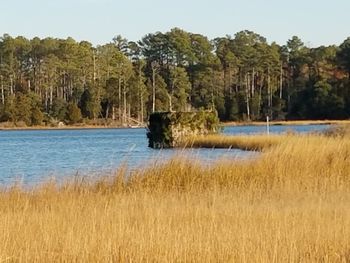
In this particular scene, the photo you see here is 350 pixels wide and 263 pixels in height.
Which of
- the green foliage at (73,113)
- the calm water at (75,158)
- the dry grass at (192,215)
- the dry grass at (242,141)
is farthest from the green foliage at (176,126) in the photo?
A: the green foliage at (73,113)

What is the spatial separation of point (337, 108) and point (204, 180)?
70689 mm

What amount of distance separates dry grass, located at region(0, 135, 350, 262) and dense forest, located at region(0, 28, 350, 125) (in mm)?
69798

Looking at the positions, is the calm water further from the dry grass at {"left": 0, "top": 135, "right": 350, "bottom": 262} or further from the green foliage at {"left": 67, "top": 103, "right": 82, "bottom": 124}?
Answer: the green foliage at {"left": 67, "top": 103, "right": 82, "bottom": 124}

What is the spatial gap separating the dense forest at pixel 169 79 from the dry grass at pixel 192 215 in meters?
69.8

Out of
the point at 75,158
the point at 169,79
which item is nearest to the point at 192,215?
the point at 75,158

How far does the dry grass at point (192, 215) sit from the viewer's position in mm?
7586

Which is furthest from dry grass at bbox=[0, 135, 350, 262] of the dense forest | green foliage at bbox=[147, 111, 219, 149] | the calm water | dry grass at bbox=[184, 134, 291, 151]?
the dense forest

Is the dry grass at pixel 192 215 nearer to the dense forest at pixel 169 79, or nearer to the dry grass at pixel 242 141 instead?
the dry grass at pixel 242 141

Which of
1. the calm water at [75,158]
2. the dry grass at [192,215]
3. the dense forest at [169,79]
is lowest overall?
the calm water at [75,158]

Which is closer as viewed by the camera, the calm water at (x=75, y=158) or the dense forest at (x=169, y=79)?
the calm water at (x=75, y=158)

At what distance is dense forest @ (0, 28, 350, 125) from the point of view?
88.6 m

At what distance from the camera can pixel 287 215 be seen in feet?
31.4

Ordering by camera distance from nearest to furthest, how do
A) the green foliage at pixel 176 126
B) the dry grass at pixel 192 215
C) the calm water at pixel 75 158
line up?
the dry grass at pixel 192 215
the calm water at pixel 75 158
the green foliage at pixel 176 126

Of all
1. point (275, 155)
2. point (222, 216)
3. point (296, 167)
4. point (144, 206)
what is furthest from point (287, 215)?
point (275, 155)
